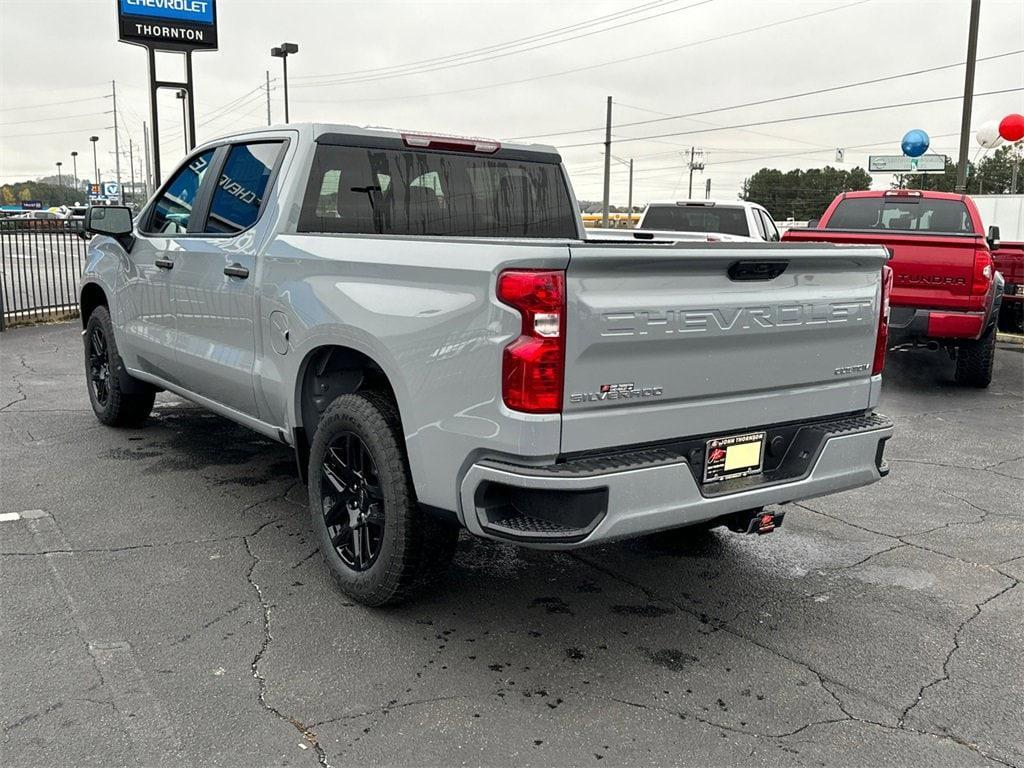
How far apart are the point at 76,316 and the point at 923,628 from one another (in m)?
12.8

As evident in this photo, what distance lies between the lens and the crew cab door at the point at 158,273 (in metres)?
5.27

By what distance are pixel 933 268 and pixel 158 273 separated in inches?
268

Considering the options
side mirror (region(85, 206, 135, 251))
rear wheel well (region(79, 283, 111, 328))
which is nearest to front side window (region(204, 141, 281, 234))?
side mirror (region(85, 206, 135, 251))

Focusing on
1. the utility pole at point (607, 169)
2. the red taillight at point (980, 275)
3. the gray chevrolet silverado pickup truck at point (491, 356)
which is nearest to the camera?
the gray chevrolet silverado pickup truck at point (491, 356)

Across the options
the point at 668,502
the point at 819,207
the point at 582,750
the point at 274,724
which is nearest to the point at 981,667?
the point at 668,502

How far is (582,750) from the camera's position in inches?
111

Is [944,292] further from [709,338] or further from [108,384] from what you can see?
[108,384]

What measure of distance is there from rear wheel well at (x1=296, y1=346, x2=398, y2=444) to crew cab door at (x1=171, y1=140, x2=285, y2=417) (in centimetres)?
47

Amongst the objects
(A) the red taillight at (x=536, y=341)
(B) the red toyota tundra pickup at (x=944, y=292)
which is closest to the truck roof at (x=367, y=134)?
(A) the red taillight at (x=536, y=341)

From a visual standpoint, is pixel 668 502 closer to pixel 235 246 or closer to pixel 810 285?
pixel 810 285

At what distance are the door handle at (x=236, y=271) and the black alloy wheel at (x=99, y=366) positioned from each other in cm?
238

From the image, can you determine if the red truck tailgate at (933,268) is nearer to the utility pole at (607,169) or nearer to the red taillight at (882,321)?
the red taillight at (882,321)

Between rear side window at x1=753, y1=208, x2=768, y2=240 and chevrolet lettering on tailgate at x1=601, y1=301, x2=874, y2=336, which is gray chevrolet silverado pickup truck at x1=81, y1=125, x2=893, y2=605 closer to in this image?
chevrolet lettering on tailgate at x1=601, y1=301, x2=874, y2=336

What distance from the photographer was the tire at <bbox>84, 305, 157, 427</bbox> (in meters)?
6.37
